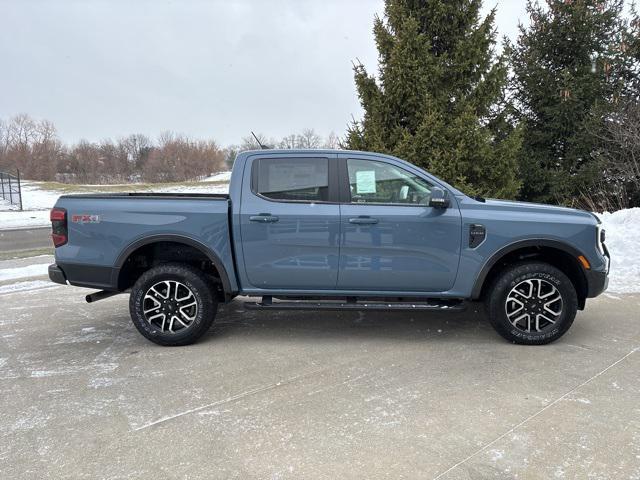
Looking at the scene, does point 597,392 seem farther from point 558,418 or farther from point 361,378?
point 361,378

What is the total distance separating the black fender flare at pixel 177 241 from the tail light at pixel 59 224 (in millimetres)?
593

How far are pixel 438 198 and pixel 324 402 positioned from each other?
6.80 ft

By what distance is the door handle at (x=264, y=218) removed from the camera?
4270 mm

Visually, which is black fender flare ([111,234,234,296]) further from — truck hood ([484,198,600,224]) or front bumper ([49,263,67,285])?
truck hood ([484,198,600,224])

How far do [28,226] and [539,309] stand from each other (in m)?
19.9

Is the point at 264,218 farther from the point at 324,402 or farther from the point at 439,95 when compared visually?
the point at 439,95

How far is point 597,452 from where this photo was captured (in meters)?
2.63

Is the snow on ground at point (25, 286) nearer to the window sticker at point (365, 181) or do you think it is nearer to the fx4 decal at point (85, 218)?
the fx4 decal at point (85, 218)

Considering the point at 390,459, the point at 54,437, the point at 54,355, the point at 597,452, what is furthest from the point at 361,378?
the point at 54,355

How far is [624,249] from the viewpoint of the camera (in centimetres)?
745

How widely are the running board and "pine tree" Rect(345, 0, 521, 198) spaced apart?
4.87 meters

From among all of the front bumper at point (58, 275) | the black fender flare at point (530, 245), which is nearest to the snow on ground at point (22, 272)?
the front bumper at point (58, 275)

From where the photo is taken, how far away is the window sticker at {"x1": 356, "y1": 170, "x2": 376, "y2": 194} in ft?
14.3

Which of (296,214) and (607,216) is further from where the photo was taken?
(607,216)
